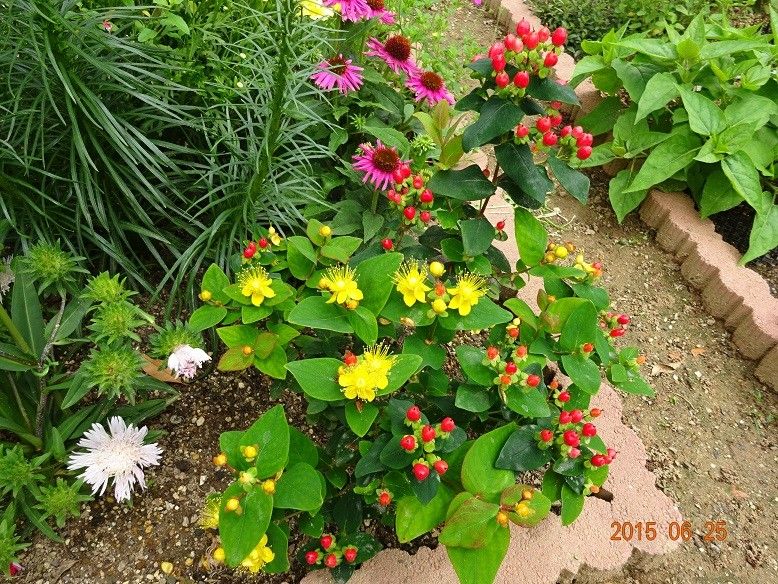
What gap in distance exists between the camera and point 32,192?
1.46m

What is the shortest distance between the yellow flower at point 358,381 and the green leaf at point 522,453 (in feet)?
0.93

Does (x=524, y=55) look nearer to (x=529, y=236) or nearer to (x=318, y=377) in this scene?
(x=529, y=236)

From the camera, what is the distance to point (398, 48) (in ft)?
5.65

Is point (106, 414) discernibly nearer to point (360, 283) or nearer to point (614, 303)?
point (360, 283)

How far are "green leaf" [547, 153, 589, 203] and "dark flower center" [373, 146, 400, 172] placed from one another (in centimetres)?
49

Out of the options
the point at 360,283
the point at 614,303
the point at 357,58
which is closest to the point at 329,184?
the point at 357,58

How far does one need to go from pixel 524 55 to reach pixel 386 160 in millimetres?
547

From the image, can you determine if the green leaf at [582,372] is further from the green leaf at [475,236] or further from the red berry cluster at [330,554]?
the red berry cluster at [330,554]

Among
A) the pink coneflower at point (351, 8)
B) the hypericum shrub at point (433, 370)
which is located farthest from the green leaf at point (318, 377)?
the pink coneflower at point (351, 8)

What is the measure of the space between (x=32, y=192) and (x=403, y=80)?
1.15 meters

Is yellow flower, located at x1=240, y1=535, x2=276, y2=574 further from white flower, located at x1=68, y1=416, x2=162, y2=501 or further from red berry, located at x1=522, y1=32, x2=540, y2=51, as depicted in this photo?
red berry, located at x1=522, y1=32, x2=540, y2=51

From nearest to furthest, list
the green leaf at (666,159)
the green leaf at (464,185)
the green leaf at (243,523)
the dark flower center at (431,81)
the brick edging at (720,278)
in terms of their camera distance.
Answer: the green leaf at (243,523) → the green leaf at (464,185) → the dark flower center at (431,81) → the brick edging at (720,278) → the green leaf at (666,159)

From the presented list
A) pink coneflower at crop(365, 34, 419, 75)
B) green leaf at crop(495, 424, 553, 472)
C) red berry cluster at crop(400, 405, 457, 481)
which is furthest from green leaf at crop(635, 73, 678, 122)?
red berry cluster at crop(400, 405, 457, 481)

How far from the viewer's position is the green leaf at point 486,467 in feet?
3.40
